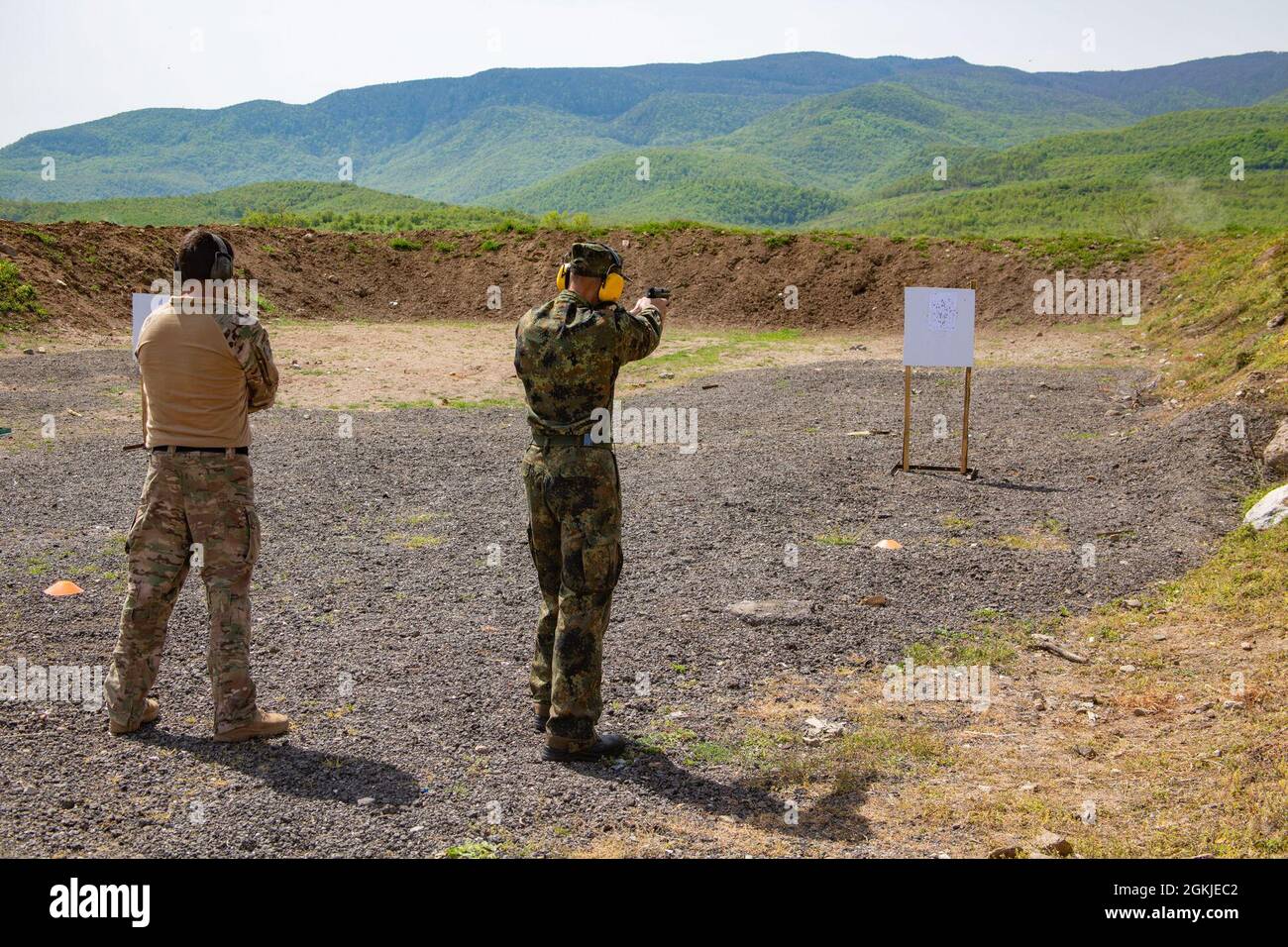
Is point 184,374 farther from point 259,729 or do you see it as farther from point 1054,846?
point 1054,846

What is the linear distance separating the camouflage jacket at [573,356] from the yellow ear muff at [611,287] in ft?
0.16

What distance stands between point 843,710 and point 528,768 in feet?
5.92

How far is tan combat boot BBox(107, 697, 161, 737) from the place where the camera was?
16.9 feet

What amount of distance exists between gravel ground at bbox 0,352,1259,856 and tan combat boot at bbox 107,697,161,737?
72 millimetres

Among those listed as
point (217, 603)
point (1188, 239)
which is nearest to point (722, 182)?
point (1188, 239)

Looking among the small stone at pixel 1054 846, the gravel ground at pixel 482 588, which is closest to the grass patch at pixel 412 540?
the gravel ground at pixel 482 588

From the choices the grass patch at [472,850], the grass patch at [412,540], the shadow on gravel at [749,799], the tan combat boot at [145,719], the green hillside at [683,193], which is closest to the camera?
the grass patch at [472,850]

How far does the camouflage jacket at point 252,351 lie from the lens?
4.96m

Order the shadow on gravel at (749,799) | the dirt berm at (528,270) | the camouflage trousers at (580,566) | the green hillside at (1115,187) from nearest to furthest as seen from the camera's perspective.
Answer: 1. the shadow on gravel at (749,799)
2. the camouflage trousers at (580,566)
3. the dirt berm at (528,270)
4. the green hillside at (1115,187)

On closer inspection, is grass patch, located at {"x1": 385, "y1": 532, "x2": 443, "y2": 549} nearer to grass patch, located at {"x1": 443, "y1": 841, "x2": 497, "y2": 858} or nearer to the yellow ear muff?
the yellow ear muff

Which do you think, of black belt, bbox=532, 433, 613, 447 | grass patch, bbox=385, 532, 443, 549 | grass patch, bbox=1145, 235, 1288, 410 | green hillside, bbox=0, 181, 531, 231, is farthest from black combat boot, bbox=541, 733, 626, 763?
green hillside, bbox=0, 181, 531, 231

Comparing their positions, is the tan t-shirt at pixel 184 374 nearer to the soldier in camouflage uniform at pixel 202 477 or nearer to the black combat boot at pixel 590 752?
the soldier in camouflage uniform at pixel 202 477

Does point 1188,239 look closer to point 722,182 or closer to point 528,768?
point 528,768

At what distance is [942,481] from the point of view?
437 inches
